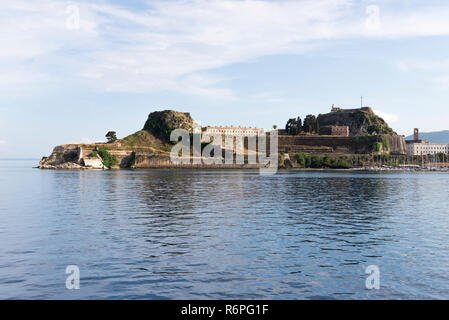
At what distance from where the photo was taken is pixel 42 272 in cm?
1869

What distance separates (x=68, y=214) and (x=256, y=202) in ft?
71.0

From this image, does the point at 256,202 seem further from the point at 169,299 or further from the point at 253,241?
the point at 169,299

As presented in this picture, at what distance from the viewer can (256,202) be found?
163 feet

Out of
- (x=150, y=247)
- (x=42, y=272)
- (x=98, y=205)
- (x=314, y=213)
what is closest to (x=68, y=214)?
(x=98, y=205)

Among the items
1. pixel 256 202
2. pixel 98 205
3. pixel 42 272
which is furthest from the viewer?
pixel 256 202

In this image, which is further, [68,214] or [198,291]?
[68,214]

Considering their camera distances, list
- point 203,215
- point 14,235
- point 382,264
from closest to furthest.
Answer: point 382,264 < point 14,235 < point 203,215

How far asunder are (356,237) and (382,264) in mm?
7020

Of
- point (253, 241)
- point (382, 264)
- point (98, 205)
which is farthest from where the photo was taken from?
point (98, 205)
